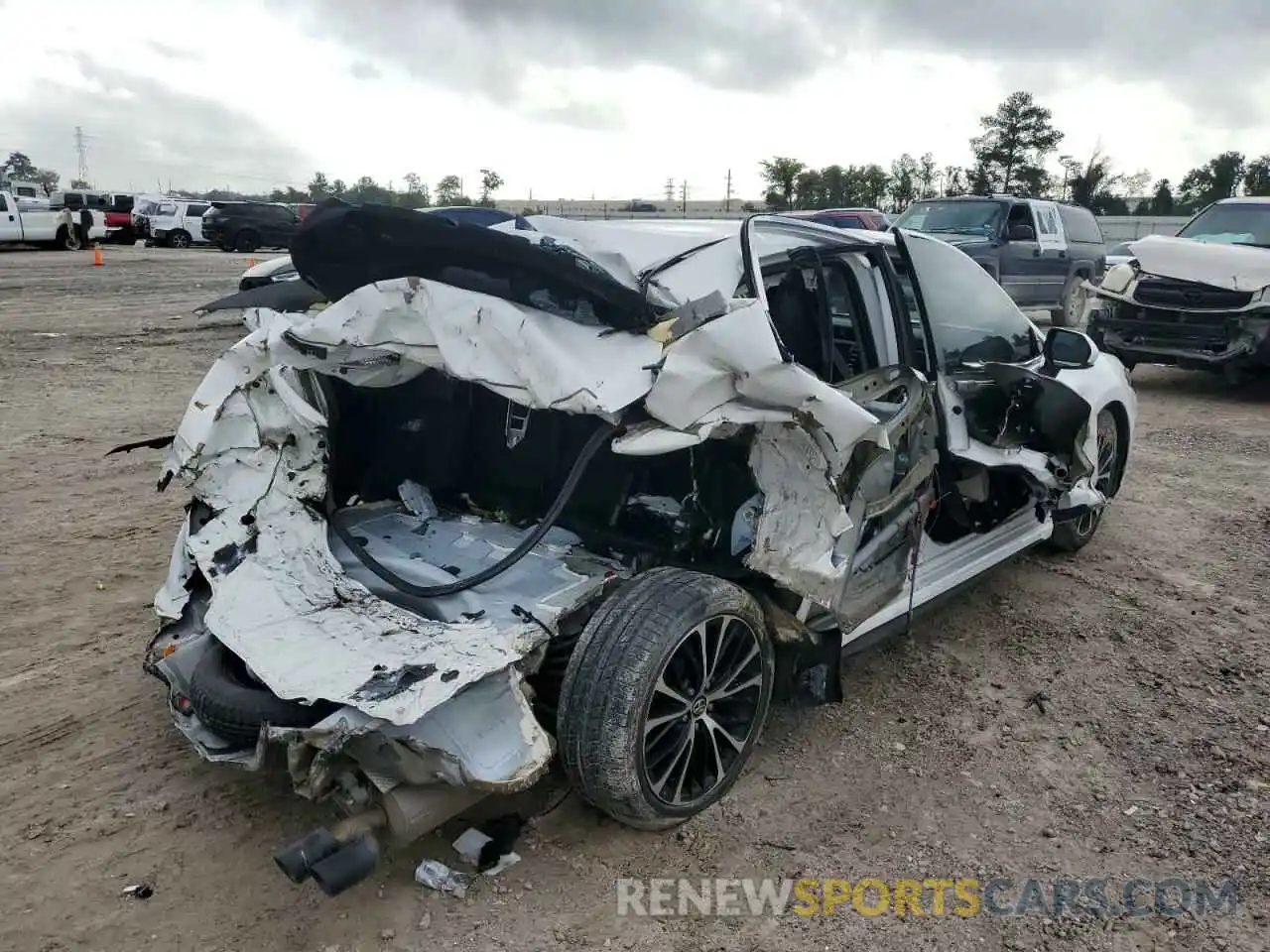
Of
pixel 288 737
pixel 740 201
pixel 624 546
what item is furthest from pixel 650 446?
pixel 740 201

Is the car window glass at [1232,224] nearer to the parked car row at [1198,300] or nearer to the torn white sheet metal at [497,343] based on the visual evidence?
the parked car row at [1198,300]

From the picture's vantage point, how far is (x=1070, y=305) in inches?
585

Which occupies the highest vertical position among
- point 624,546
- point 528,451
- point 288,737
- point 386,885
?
point 528,451

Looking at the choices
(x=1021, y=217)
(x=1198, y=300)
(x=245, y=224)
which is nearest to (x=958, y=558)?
(x=1198, y=300)

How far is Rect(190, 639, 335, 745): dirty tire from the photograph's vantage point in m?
2.65

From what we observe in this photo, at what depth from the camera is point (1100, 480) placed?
17.2 feet

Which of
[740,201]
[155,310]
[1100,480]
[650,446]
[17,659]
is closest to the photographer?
[650,446]

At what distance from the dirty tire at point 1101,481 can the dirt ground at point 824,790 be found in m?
0.13

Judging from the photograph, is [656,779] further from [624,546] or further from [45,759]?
[45,759]

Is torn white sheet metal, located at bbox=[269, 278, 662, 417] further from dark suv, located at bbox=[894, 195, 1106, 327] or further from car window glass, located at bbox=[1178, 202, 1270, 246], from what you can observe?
dark suv, located at bbox=[894, 195, 1106, 327]

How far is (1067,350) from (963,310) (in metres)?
0.63

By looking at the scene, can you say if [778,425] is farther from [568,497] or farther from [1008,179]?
[1008,179]

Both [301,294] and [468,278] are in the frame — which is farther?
[301,294]

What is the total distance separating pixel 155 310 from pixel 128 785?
535 inches
